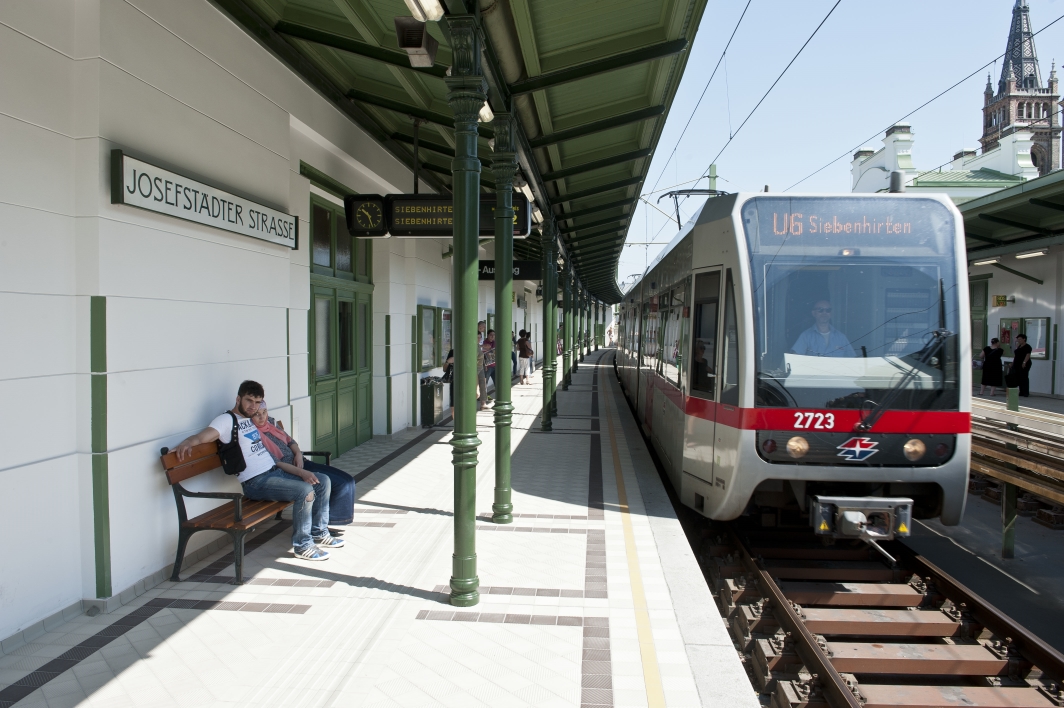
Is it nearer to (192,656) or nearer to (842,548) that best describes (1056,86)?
(842,548)

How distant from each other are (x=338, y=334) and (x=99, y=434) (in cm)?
479

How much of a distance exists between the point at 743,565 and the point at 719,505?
591 millimetres

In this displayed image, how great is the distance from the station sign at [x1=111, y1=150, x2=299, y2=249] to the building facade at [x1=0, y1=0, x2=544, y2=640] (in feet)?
0.07

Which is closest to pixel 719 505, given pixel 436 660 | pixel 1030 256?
pixel 436 660

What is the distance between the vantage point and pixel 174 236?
16.0 ft

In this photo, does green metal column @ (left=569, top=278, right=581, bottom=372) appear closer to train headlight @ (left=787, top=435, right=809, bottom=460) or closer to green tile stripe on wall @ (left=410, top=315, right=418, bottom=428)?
green tile stripe on wall @ (left=410, top=315, right=418, bottom=428)

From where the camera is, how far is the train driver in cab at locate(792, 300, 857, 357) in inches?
208

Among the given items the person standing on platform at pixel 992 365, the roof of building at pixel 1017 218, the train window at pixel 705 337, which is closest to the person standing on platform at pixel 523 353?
the roof of building at pixel 1017 218

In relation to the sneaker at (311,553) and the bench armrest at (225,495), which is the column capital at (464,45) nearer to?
the bench armrest at (225,495)

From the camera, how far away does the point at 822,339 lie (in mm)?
5320

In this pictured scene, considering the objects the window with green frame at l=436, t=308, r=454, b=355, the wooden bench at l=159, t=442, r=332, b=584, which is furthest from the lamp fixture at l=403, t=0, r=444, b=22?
the window with green frame at l=436, t=308, r=454, b=355

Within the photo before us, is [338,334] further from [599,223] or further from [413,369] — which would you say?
[599,223]

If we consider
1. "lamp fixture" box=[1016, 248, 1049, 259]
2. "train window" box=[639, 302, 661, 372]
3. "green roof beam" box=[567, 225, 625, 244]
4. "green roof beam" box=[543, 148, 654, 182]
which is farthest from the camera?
"green roof beam" box=[567, 225, 625, 244]

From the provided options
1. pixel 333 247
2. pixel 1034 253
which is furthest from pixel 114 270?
pixel 1034 253
